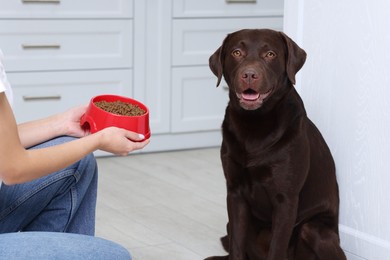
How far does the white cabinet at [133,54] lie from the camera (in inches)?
146

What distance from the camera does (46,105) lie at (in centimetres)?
378

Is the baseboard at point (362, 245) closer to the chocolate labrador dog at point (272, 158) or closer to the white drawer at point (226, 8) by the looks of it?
the chocolate labrador dog at point (272, 158)

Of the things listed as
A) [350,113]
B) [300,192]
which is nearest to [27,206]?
[300,192]

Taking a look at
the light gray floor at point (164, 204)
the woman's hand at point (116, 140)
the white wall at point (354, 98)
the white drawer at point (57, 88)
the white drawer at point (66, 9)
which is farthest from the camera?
the white drawer at point (57, 88)

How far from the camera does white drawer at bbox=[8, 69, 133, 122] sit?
12.2 ft

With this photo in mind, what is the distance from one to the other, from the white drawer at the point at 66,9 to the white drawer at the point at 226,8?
0.27 metres

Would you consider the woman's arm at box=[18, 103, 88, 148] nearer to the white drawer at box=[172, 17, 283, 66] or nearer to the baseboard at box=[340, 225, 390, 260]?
the baseboard at box=[340, 225, 390, 260]

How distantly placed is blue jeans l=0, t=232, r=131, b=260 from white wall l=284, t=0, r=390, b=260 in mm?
925

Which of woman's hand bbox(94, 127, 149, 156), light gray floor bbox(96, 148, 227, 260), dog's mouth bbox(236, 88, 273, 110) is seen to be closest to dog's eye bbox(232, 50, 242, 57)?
dog's mouth bbox(236, 88, 273, 110)

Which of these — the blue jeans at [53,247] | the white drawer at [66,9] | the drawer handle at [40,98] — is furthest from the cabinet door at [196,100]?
the blue jeans at [53,247]

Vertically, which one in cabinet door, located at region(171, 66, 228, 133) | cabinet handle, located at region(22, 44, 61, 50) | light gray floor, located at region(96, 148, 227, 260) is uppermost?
cabinet handle, located at region(22, 44, 61, 50)

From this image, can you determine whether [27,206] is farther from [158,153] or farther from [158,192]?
[158,153]

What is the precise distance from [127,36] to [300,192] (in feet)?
5.89

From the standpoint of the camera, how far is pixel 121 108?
204 centimetres
